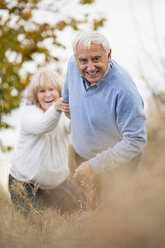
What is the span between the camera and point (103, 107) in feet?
8.40

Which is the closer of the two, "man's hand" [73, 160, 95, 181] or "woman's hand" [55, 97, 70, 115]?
"man's hand" [73, 160, 95, 181]

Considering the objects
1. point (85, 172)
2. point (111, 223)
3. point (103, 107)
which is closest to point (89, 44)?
point (103, 107)

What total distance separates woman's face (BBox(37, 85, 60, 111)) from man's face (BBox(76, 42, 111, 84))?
83 cm

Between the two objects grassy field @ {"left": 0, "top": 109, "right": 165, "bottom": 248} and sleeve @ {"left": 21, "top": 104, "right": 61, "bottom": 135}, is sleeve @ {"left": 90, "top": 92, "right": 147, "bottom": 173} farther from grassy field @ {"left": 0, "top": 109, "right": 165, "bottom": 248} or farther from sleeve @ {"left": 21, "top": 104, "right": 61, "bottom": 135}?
sleeve @ {"left": 21, "top": 104, "right": 61, "bottom": 135}

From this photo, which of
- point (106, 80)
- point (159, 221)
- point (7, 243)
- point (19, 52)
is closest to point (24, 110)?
point (106, 80)

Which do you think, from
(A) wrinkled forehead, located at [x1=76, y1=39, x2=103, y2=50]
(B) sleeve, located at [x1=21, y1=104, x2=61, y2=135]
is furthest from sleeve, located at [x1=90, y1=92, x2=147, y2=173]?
(B) sleeve, located at [x1=21, y1=104, x2=61, y2=135]

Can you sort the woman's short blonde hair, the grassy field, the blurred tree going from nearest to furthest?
the grassy field < the woman's short blonde hair < the blurred tree

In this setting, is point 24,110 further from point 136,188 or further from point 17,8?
point 17,8

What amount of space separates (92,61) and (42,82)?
0.96 meters

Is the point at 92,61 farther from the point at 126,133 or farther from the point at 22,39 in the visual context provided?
the point at 22,39

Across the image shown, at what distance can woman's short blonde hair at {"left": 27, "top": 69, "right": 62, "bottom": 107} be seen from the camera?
11.1ft

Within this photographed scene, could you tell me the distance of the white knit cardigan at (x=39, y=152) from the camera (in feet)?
10.9

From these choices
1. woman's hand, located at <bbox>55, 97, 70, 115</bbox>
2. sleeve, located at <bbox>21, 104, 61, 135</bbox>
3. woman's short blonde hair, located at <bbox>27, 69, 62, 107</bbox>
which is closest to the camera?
woman's hand, located at <bbox>55, 97, 70, 115</bbox>

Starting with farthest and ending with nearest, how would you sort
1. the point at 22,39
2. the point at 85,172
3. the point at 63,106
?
the point at 22,39
the point at 63,106
the point at 85,172
